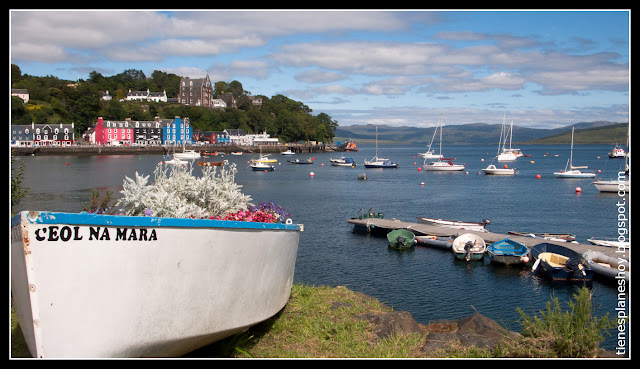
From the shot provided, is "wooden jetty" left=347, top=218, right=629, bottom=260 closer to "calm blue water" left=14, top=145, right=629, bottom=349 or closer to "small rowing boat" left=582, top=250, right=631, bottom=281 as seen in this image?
"calm blue water" left=14, top=145, right=629, bottom=349

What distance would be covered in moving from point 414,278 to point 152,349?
17.7m

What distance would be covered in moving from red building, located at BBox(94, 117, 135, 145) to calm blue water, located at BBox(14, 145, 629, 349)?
67113 millimetres

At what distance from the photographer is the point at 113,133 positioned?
493ft

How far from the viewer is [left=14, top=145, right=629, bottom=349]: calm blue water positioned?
20359mm

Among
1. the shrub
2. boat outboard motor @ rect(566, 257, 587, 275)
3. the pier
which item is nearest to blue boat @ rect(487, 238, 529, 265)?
boat outboard motor @ rect(566, 257, 587, 275)

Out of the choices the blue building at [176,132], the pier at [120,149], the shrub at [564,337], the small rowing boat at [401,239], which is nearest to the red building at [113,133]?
the pier at [120,149]

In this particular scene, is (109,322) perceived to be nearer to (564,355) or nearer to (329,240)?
(564,355)

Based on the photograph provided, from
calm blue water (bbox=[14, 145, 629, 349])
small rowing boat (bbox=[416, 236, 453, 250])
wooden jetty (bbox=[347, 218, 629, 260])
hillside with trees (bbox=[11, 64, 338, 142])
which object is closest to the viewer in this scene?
calm blue water (bbox=[14, 145, 629, 349])

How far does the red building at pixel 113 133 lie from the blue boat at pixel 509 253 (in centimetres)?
13809

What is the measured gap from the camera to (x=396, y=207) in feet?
158

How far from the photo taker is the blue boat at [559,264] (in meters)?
22.0

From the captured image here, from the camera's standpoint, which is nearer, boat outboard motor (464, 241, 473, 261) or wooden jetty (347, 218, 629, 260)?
boat outboard motor (464, 241, 473, 261)

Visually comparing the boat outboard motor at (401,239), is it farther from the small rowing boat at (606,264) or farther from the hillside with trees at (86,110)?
the hillside with trees at (86,110)

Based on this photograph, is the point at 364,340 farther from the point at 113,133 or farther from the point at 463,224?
the point at 113,133
